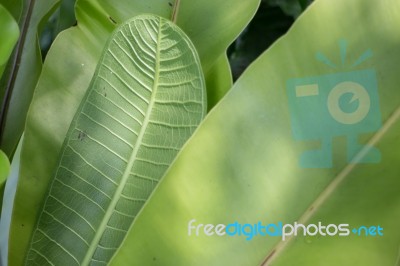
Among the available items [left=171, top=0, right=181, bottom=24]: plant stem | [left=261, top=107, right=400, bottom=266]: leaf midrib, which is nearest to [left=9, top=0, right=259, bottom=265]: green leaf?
[left=171, top=0, right=181, bottom=24]: plant stem

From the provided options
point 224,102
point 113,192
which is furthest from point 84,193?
point 224,102

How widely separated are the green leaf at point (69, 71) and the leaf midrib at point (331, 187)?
0.14 m

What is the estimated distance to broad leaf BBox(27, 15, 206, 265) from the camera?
0.34 m

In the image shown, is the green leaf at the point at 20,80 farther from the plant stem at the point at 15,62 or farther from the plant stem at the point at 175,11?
the plant stem at the point at 175,11

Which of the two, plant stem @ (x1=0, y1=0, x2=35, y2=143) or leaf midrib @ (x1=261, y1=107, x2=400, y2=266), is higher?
plant stem @ (x1=0, y1=0, x2=35, y2=143)

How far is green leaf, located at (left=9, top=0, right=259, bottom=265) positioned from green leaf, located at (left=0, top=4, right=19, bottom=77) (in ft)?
0.19

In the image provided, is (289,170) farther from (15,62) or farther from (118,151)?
(15,62)

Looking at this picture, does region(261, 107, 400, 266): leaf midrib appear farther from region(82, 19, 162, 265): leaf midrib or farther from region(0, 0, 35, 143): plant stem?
region(0, 0, 35, 143): plant stem

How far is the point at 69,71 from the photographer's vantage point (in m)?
0.38

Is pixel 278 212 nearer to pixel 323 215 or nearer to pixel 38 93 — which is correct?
pixel 323 215

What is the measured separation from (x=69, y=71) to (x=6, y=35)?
71 mm

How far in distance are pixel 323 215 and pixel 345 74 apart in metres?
0.08

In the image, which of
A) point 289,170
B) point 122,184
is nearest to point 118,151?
point 122,184

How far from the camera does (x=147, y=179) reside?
34 cm
